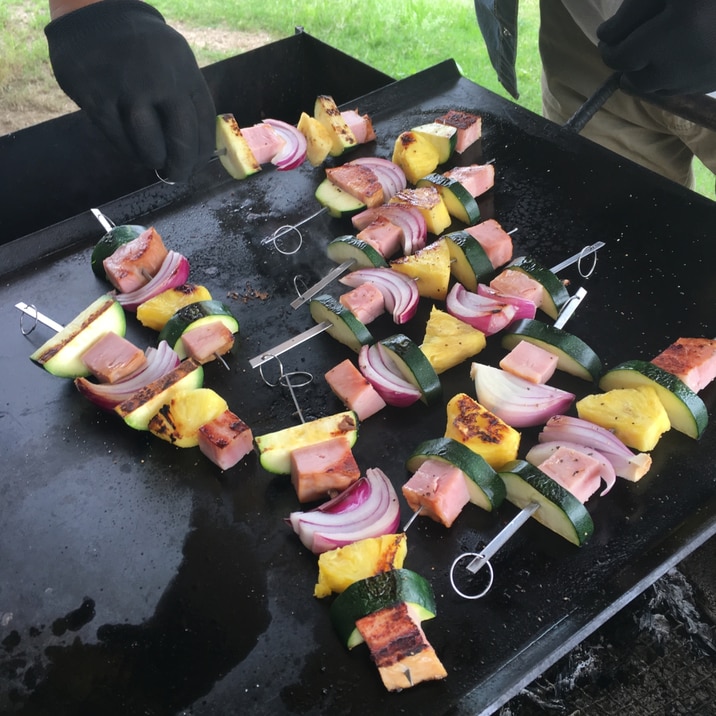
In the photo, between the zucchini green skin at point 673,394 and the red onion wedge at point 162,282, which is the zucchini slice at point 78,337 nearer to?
the red onion wedge at point 162,282

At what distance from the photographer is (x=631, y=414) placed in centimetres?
265

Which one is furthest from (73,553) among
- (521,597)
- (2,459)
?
(521,597)

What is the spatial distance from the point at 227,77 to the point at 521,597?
382 cm

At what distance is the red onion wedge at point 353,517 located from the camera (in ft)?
7.87

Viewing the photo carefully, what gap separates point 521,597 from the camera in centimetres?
230

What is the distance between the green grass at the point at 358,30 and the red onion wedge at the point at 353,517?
19.8 feet

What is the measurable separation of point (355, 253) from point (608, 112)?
7.76 feet

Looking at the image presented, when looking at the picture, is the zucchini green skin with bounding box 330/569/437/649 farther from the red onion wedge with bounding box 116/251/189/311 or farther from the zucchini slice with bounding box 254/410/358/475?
the red onion wedge with bounding box 116/251/189/311

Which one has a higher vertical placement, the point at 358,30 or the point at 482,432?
the point at 482,432

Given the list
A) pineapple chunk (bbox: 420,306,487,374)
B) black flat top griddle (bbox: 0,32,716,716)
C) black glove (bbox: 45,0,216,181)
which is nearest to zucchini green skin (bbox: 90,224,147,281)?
black flat top griddle (bbox: 0,32,716,716)

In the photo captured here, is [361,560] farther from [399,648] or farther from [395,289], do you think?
[395,289]

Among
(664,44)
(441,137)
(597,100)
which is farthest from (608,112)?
(664,44)

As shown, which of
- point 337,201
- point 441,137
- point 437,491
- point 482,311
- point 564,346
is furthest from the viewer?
point 441,137

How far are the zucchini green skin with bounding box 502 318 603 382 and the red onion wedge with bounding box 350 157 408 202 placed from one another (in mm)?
1270
